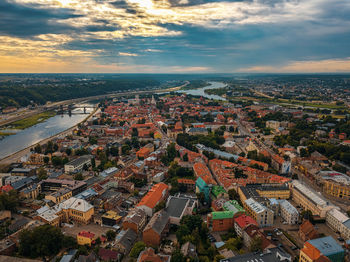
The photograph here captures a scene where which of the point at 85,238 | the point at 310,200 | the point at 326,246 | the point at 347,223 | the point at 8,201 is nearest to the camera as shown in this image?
the point at 326,246

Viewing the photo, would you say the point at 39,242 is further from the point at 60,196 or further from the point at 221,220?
the point at 221,220

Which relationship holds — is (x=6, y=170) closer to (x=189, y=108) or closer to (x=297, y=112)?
(x=189, y=108)

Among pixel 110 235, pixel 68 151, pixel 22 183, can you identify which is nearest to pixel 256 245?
pixel 110 235

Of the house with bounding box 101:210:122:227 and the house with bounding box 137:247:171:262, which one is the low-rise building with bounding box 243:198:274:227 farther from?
the house with bounding box 101:210:122:227

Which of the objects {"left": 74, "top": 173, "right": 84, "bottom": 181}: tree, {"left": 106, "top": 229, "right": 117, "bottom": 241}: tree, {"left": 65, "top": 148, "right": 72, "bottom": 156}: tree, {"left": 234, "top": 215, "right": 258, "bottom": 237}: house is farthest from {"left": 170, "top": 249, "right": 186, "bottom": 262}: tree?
{"left": 65, "top": 148, "right": 72, "bottom": 156}: tree

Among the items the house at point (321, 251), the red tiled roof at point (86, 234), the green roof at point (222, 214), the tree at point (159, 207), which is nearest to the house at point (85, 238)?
the red tiled roof at point (86, 234)

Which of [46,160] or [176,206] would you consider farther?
[46,160]

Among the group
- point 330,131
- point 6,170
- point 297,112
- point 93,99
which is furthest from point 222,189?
point 93,99
